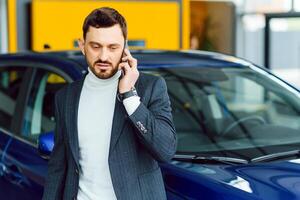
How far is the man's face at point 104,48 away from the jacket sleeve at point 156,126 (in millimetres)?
185

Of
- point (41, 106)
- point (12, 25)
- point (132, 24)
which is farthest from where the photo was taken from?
point (132, 24)

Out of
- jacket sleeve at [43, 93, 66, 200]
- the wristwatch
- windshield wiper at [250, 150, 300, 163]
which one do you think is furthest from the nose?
windshield wiper at [250, 150, 300, 163]

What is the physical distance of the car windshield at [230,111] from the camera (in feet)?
12.2

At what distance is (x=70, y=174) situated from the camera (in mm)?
2717

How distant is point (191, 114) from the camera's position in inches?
173

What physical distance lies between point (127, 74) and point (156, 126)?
0.70 feet

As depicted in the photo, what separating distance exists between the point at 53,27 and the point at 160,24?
47.6 inches

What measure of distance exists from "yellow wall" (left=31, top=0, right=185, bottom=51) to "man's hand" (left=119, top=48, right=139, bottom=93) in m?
4.59

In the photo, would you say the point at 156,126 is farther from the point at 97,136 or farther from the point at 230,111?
the point at 230,111

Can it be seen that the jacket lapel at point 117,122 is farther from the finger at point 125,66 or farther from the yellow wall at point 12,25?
the yellow wall at point 12,25

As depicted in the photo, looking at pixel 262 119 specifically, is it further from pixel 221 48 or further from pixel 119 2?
pixel 221 48

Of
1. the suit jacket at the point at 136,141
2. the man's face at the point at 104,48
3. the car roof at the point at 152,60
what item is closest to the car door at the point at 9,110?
the car roof at the point at 152,60

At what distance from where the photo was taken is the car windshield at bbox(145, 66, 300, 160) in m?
3.73

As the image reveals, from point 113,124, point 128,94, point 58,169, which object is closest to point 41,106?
point 58,169
